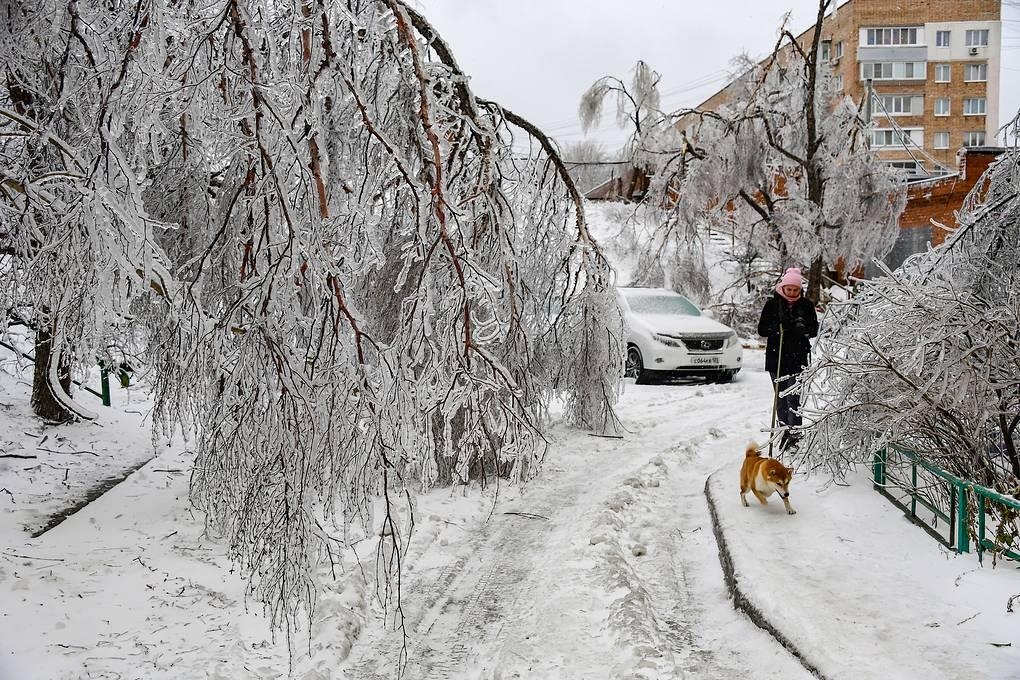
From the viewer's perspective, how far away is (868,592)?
4.57m

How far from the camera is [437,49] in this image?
4.79m

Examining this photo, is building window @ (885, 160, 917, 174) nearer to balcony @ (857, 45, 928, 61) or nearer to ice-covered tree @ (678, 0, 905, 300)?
ice-covered tree @ (678, 0, 905, 300)

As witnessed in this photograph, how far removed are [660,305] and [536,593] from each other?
437 inches

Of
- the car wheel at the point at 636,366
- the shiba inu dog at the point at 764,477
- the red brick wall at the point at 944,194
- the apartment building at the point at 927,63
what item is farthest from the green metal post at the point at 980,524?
the apartment building at the point at 927,63

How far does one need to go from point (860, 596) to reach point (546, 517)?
8.84 feet

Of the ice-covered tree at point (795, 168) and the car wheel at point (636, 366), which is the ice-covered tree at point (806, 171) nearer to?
the ice-covered tree at point (795, 168)

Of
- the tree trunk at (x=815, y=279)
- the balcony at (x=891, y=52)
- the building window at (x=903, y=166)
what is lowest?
the tree trunk at (x=815, y=279)

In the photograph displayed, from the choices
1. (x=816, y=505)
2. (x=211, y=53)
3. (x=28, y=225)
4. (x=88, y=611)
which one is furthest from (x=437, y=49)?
(x=816, y=505)

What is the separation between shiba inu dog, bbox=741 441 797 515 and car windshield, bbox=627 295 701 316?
28.8 ft

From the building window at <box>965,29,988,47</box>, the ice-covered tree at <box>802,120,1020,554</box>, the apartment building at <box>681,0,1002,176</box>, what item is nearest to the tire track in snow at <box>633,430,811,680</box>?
the ice-covered tree at <box>802,120,1020,554</box>

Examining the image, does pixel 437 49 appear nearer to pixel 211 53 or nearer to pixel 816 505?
pixel 211 53

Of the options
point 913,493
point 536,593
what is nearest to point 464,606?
point 536,593

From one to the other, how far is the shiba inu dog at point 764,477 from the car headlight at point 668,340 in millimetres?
7709

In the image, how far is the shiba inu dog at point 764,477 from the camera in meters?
6.14
